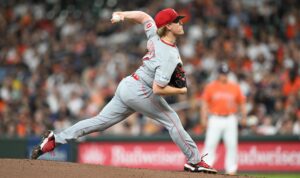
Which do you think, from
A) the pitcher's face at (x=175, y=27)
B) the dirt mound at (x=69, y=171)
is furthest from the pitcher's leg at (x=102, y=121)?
the pitcher's face at (x=175, y=27)

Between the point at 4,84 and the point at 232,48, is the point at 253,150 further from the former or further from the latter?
the point at 4,84

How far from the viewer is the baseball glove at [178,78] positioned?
28.4 ft

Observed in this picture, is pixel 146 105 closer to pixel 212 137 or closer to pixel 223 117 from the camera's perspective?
pixel 212 137

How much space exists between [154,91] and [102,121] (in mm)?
829

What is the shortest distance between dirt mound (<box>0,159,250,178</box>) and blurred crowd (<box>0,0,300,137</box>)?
7167mm

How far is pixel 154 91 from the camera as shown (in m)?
8.51

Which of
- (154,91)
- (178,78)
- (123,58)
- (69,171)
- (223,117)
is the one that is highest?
(123,58)

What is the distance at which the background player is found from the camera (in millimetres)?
8516

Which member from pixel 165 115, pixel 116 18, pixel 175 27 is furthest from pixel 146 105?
pixel 116 18

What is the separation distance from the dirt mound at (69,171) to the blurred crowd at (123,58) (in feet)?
23.5

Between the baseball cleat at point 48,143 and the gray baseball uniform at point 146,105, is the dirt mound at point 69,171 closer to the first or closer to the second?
the baseball cleat at point 48,143

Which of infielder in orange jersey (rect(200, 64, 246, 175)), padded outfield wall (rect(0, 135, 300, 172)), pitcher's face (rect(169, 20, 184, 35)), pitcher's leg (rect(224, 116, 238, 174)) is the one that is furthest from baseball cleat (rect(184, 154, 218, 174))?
padded outfield wall (rect(0, 135, 300, 172))

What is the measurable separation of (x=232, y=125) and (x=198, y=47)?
210 inches

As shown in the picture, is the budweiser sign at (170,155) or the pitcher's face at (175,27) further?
the budweiser sign at (170,155)
